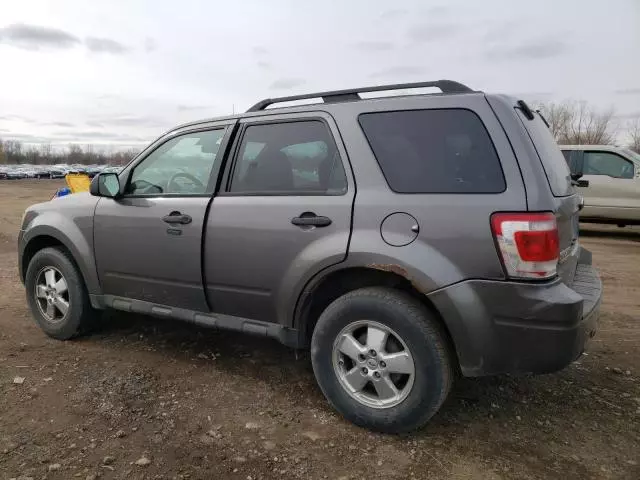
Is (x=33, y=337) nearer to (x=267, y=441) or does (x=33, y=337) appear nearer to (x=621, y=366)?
(x=267, y=441)

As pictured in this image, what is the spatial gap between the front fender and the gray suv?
278mm

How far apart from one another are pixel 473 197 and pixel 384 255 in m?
0.54

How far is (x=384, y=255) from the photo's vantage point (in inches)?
107

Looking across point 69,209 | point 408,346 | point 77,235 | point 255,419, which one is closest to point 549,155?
point 408,346

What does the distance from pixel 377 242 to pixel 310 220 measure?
43 centimetres

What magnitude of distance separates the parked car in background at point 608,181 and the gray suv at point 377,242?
788 centimetres

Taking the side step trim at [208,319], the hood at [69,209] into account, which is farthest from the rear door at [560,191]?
the hood at [69,209]

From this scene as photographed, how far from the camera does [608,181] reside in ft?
34.1

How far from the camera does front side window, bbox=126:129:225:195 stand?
3580mm

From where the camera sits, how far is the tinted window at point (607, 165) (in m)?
10.3

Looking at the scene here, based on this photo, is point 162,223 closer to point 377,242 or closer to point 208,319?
point 208,319

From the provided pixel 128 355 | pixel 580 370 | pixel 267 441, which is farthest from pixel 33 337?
pixel 580 370

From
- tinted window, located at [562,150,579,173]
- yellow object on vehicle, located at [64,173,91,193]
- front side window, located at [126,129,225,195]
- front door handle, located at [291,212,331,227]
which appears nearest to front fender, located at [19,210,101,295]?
front side window, located at [126,129,225,195]

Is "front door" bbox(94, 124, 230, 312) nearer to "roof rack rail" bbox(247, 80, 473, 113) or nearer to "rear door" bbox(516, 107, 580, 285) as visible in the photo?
"roof rack rail" bbox(247, 80, 473, 113)
